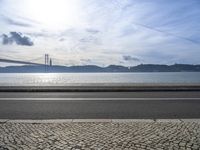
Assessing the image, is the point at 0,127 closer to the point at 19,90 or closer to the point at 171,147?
the point at 171,147

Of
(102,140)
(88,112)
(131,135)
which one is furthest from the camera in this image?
(88,112)

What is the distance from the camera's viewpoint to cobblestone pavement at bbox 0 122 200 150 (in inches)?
206

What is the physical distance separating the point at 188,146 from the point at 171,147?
310mm

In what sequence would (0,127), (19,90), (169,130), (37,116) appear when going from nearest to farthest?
1. (169,130)
2. (0,127)
3. (37,116)
4. (19,90)

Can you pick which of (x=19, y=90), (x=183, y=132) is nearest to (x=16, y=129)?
(x=183, y=132)

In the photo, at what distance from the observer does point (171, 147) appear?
5.14 metres

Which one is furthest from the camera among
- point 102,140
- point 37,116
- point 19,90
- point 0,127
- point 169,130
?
point 19,90

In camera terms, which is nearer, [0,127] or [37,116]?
[0,127]

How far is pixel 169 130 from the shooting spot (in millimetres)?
6430

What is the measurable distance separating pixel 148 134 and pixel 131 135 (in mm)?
360

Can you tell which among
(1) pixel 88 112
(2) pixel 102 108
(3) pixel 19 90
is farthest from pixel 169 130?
(3) pixel 19 90

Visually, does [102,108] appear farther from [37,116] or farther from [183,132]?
[183,132]

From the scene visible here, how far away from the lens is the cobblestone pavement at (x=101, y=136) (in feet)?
17.2

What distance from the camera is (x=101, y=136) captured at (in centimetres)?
593
